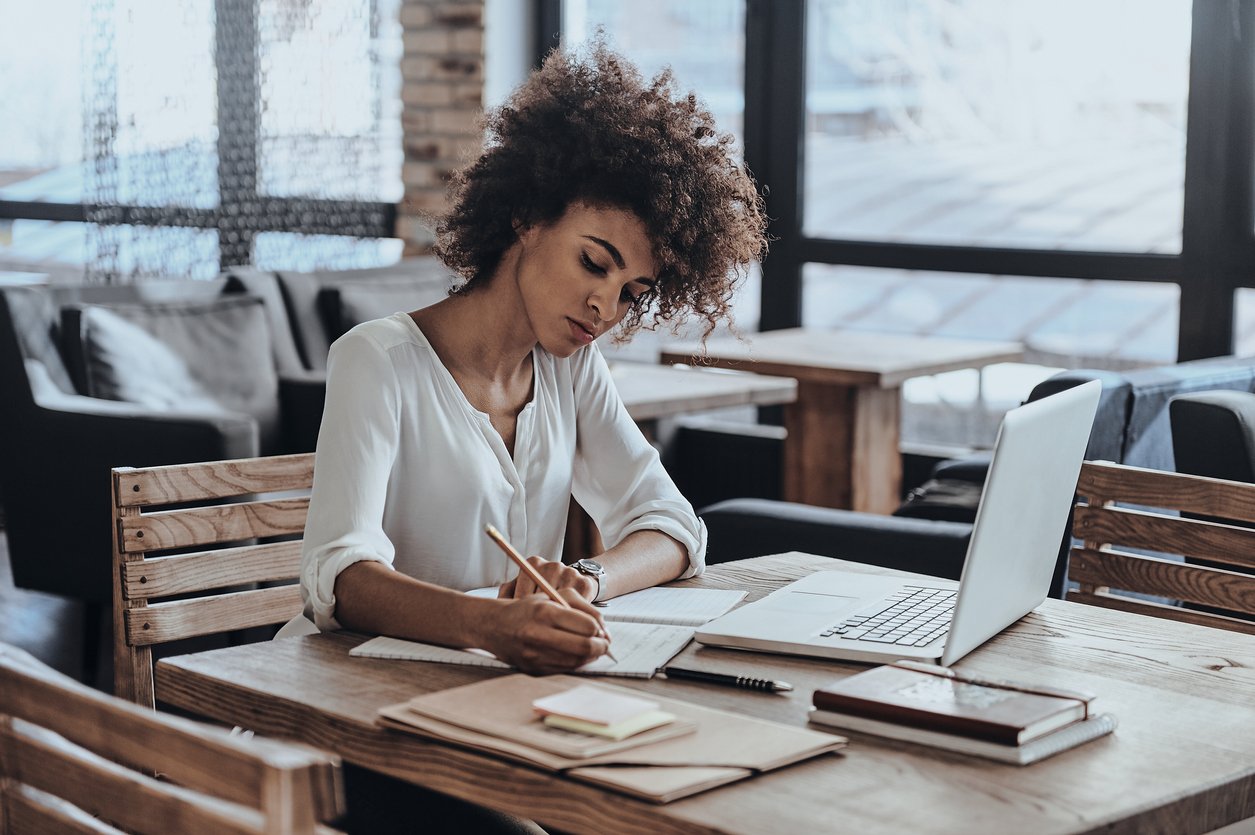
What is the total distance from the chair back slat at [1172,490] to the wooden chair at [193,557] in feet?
3.37

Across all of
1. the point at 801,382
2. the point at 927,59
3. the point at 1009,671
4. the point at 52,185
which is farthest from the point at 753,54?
the point at 1009,671

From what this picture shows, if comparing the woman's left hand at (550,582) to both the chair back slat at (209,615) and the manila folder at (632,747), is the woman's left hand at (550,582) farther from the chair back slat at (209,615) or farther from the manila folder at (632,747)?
the chair back slat at (209,615)

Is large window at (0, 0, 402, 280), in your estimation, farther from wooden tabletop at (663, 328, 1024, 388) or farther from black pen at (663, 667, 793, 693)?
black pen at (663, 667, 793, 693)

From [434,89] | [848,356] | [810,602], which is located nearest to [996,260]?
[848,356]

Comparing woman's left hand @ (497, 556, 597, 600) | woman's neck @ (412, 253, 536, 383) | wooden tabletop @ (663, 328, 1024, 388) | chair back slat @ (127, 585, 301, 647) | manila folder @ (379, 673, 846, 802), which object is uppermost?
woman's neck @ (412, 253, 536, 383)

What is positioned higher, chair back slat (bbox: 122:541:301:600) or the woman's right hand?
the woman's right hand

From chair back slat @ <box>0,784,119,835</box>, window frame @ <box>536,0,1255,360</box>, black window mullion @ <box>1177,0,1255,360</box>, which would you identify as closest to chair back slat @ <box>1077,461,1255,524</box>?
chair back slat @ <box>0,784,119,835</box>

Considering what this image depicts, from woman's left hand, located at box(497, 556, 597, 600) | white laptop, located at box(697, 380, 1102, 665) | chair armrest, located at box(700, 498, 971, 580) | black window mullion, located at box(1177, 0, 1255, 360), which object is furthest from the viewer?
black window mullion, located at box(1177, 0, 1255, 360)

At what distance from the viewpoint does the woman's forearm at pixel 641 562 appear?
179 centimetres

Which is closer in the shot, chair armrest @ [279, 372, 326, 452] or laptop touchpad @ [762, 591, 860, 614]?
laptop touchpad @ [762, 591, 860, 614]

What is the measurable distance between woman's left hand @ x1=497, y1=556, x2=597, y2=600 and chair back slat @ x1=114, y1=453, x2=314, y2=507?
1.06ft

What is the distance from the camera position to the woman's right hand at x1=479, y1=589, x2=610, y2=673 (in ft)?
4.59

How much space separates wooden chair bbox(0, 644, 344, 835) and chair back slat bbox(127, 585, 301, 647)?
2.15 feet

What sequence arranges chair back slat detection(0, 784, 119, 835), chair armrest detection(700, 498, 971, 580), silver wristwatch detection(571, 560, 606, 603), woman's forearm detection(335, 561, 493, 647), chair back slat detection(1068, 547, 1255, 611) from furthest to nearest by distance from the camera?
chair armrest detection(700, 498, 971, 580) < chair back slat detection(1068, 547, 1255, 611) < silver wristwatch detection(571, 560, 606, 603) < woman's forearm detection(335, 561, 493, 647) < chair back slat detection(0, 784, 119, 835)
